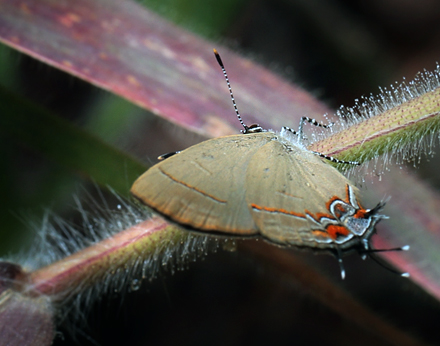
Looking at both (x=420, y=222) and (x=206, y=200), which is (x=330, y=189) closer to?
(x=206, y=200)

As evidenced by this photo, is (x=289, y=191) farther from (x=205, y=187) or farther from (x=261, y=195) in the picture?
(x=205, y=187)

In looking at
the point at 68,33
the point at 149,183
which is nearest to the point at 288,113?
the point at 149,183

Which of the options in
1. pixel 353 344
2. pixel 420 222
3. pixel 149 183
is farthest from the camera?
pixel 353 344

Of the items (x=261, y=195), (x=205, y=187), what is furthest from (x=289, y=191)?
(x=205, y=187)
